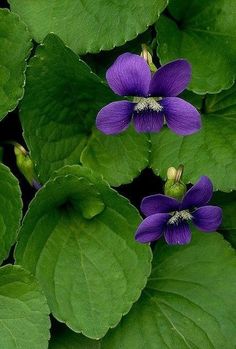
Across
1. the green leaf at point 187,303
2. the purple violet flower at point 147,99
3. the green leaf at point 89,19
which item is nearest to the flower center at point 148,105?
the purple violet flower at point 147,99

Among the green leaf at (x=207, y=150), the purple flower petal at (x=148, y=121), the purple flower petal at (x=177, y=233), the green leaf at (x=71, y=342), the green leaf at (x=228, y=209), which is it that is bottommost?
the green leaf at (x=71, y=342)

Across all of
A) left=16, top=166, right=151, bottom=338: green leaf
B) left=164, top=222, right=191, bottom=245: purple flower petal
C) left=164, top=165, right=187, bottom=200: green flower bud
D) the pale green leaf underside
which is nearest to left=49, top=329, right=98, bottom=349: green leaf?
the pale green leaf underside

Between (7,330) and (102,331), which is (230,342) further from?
(7,330)

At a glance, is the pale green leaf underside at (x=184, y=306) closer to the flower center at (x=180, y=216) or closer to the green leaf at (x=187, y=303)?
the green leaf at (x=187, y=303)

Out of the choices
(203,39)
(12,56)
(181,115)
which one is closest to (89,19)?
(12,56)

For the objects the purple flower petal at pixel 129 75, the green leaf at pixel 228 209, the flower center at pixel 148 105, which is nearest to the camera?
the purple flower petal at pixel 129 75

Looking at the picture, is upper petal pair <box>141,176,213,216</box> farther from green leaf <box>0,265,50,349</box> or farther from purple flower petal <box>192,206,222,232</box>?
green leaf <box>0,265,50,349</box>
